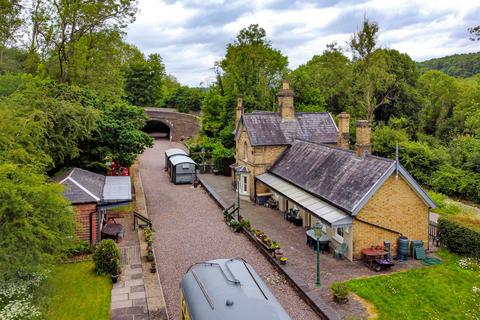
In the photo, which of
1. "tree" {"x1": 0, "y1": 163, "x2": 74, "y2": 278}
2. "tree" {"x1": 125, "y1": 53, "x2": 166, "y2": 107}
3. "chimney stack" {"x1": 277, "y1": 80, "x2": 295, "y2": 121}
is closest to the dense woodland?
"tree" {"x1": 0, "y1": 163, "x2": 74, "y2": 278}

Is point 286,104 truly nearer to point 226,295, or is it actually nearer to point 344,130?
point 344,130

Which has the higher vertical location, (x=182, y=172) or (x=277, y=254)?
(x=182, y=172)

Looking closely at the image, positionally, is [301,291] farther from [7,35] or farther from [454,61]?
[454,61]

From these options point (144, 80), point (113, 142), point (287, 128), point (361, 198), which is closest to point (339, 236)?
point (361, 198)

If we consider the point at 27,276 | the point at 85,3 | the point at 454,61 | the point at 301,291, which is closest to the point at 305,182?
the point at 301,291

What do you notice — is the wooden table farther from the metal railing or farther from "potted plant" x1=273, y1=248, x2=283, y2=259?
"potted plant" x1=273, y1=248, x2=283, y2=259

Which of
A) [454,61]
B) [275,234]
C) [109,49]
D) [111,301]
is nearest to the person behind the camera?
[111,301]
